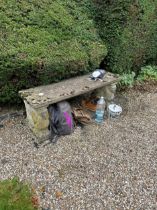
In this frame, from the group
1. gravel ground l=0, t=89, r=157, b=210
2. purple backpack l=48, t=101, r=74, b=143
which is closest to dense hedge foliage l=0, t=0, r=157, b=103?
purple backpack l=48, t=101, r=74, b=143

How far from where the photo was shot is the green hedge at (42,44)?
4.30m

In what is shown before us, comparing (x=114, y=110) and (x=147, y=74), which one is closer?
(x=114, y=110)

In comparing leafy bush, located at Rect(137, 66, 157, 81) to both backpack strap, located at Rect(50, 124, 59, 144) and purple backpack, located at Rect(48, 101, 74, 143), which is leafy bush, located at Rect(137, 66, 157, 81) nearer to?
purple backpack, located at Rect(48, 101, 74, 143)

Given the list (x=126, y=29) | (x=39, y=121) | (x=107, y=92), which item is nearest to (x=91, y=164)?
(x=39, y=121)

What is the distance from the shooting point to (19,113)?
15.8ft

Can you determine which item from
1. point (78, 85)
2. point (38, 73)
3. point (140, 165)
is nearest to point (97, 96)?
point (78, 85)

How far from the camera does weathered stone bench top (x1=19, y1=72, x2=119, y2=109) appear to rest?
4.06m

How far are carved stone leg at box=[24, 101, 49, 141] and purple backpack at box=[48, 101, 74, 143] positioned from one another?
0.14 metres

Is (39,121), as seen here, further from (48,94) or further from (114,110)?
(114,110)

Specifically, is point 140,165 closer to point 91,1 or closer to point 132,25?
point 132,25

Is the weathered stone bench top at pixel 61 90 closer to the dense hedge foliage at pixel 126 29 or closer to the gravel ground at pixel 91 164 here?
the gravel ground at pixel 91 164

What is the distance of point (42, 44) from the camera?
4594 mm

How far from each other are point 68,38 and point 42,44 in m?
0.60

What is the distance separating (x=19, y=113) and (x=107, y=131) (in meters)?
1.56
